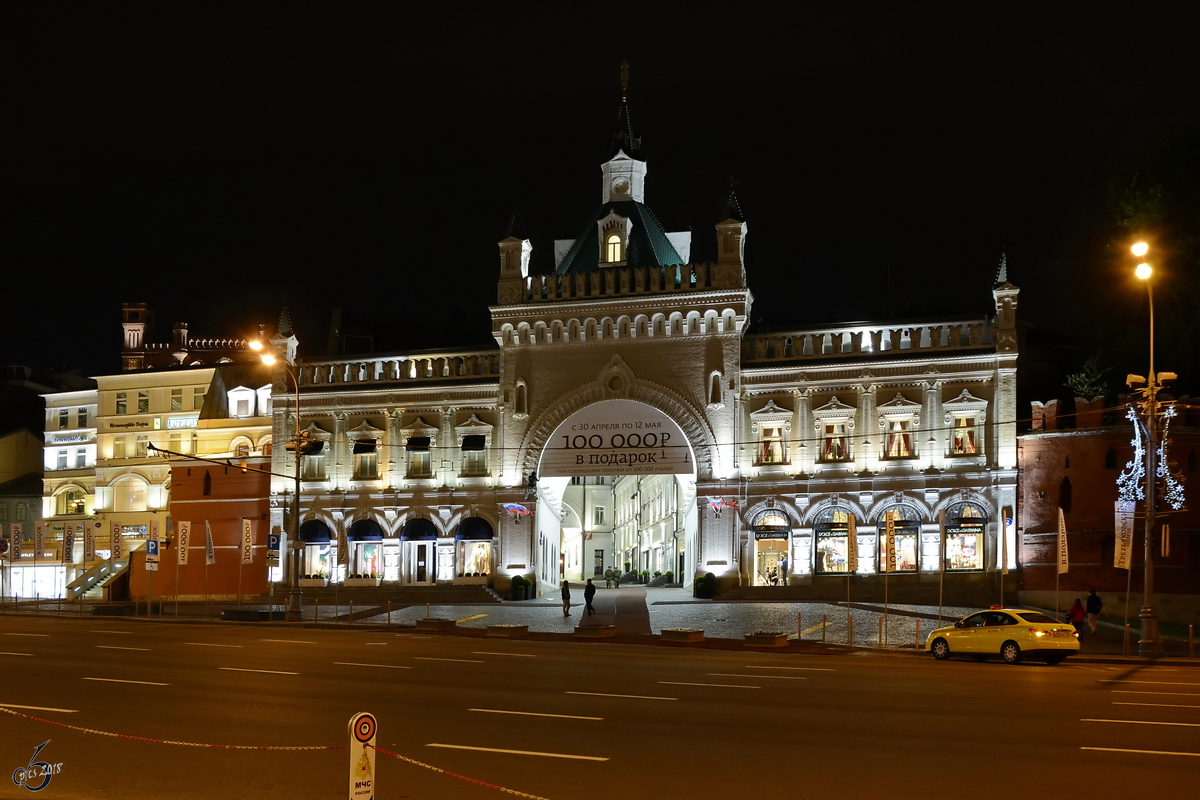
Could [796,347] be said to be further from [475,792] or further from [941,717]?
[475,792]

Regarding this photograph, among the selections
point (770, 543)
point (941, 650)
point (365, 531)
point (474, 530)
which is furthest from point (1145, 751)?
point (365, 531)

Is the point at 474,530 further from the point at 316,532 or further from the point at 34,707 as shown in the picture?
the point at 34,707

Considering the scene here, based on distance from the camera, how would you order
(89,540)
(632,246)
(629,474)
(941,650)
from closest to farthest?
1. (941,650)
2. (629,474)
3. (89,540)
4. (632,246)

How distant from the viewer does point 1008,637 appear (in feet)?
104

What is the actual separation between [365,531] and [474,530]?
19.2 ft

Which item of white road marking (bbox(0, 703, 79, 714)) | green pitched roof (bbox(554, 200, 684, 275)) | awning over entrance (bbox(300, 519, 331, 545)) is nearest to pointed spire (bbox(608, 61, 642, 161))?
green pitched roof (bbox(554, 200, 684, 275))

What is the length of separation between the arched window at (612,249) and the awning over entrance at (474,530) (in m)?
14.6

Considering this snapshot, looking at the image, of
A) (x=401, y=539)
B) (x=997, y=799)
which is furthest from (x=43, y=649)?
(x=401, y=539)

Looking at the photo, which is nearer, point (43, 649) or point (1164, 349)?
point (43, 649)

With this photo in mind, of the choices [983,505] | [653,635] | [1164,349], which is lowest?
[653,635]

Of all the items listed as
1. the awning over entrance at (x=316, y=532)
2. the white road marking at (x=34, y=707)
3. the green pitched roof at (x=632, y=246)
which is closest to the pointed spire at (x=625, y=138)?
the green pitched roof at (x=632, y=246)

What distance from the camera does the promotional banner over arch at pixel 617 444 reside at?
193 ft

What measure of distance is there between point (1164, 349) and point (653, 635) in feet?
103

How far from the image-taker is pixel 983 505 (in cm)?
5431
